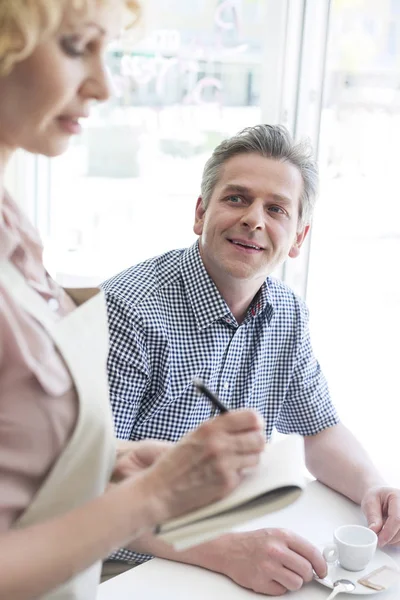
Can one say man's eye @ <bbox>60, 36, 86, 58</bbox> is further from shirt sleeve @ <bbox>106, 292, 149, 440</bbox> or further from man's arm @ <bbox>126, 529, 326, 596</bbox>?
shirt sleeve @ <bbox>106, 292, 149, 440</bbox>

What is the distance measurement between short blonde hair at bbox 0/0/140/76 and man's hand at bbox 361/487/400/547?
114 centimetres

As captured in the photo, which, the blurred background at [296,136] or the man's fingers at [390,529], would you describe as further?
the blurred background at [296,136]

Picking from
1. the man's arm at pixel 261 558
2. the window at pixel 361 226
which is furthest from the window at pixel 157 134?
the man's arm at pixel 261 558

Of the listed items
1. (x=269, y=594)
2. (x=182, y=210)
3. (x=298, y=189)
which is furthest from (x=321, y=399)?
(x=182, y=210)

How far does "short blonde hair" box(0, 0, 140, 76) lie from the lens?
2.42 feet

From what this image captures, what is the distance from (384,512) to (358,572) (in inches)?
10.5

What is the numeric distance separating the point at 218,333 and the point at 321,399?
34 centimetres

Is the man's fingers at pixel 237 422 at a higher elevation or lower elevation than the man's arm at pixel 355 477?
higher

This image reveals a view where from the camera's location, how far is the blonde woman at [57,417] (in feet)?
2.53

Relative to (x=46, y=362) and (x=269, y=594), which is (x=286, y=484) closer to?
(x=46, y=362)

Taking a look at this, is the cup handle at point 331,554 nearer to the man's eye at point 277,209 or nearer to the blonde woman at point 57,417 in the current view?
the blonde woman at point 57,417

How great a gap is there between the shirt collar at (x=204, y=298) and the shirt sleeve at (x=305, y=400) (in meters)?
0.12

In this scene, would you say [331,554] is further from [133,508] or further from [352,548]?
[133,508]

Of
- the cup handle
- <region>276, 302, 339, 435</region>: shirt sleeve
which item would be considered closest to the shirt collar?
<region>276, 302, 339, 435</region>: shirt sleeve
